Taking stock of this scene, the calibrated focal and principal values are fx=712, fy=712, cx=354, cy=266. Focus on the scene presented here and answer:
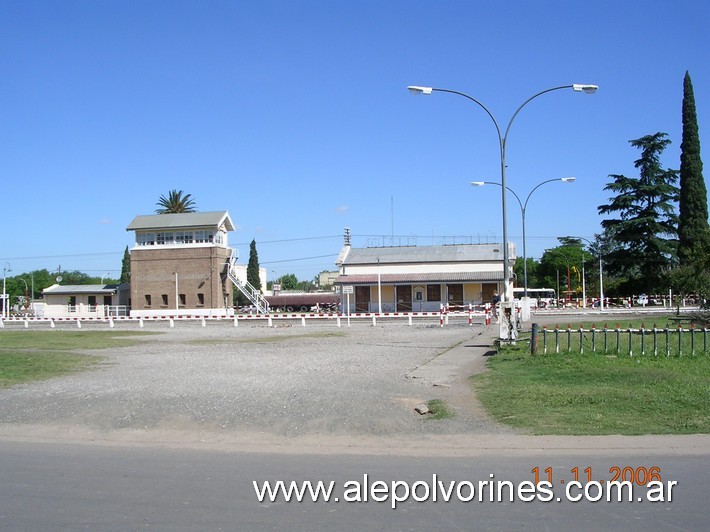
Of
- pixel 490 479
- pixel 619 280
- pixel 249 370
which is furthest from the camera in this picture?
pixel 619 280

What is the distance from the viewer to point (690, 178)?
6328 centimetres

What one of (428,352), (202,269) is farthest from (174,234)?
(428,352)

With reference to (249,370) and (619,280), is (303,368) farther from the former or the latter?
(619,280)

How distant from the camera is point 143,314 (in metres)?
71.6

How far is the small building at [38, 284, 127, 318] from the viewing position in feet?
255

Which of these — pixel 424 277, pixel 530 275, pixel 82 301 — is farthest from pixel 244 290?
pixel 530 275

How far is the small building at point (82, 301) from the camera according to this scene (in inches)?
3061

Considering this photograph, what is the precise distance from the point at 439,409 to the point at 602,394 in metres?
3.12

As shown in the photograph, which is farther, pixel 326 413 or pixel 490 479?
pixel 326 413

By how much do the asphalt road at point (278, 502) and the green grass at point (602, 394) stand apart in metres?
1.83

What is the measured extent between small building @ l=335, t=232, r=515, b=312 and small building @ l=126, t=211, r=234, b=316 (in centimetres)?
1258

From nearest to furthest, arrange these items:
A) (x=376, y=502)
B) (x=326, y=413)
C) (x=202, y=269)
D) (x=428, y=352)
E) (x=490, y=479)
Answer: (x=376, y=502)
(x=490, y=479)
(x=326, y=413)
(x=428, y=352)
(x=202, y=269)

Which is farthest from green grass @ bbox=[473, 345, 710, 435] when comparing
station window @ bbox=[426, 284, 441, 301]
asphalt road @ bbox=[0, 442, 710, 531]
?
station window @ bbox=[426, 284, 441, 301]

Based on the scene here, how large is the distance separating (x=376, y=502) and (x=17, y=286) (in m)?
145
